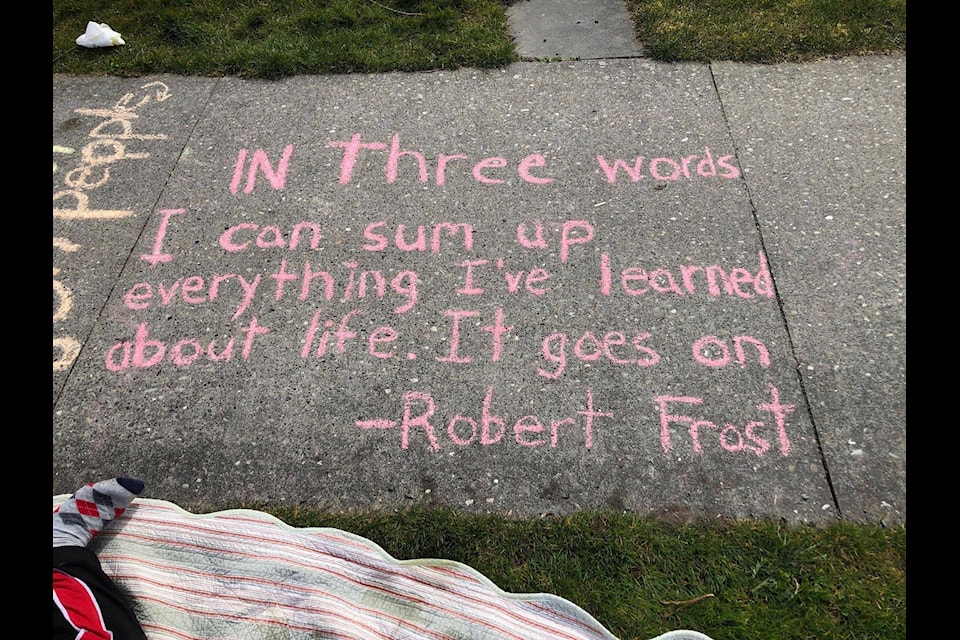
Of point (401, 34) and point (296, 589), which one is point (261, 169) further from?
point (296, 589)

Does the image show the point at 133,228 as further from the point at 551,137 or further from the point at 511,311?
the point at 551,137

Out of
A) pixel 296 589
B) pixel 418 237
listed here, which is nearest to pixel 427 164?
pixel 418 237

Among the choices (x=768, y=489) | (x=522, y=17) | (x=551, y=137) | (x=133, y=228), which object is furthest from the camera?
(x=522, y=17)

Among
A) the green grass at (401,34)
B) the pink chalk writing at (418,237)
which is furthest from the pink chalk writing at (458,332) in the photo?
the green grass at (401,34)

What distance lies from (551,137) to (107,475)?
112 inches

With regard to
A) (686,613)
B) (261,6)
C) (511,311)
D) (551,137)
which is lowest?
(686,613)

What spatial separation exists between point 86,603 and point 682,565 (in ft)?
6.18

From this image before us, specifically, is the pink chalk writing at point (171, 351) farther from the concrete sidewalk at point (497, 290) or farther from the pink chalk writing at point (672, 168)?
the pink chalk writing at point (672, 168)

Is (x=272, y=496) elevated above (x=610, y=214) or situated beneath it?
situated beneath

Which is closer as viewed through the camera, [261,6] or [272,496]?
[272,496]

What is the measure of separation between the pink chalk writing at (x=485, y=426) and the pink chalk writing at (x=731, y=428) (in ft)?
0.75

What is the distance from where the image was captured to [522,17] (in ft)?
16.0

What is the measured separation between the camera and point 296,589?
7.19 ft

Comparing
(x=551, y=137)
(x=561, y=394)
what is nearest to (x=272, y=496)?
(x=561, y=394)
